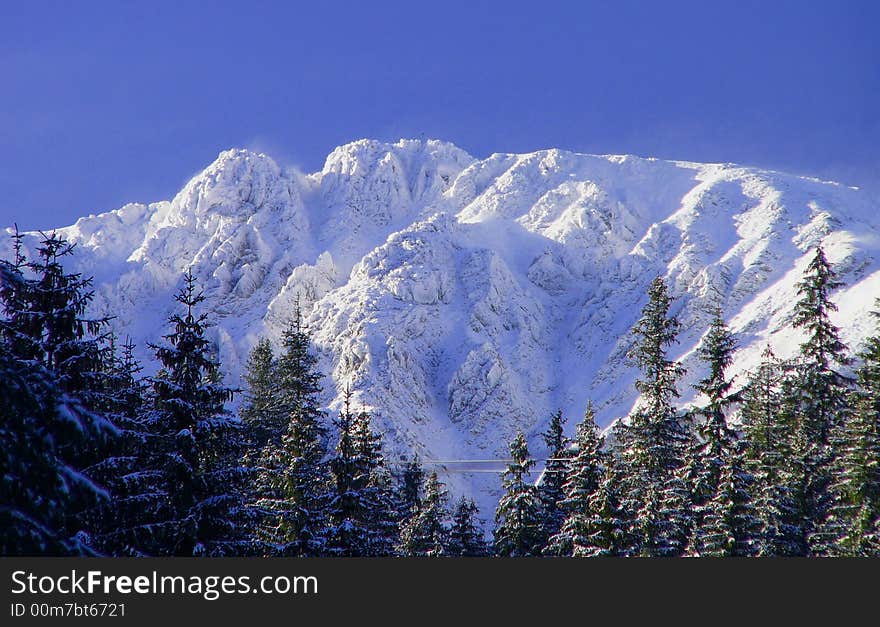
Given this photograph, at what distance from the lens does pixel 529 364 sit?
87.4 metres

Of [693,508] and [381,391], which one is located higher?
[381,391]

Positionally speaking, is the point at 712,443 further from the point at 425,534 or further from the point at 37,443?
the point at 37,443

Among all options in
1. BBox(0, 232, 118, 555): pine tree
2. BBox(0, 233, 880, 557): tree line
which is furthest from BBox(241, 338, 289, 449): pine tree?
BBox(0, 232, 118, 555): pine tree

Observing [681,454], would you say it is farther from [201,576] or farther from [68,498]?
[68,498]

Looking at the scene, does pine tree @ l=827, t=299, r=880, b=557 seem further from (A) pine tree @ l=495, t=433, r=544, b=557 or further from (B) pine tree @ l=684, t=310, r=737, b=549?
(A) pine tree @ l=495, t=433, r=544, b=557

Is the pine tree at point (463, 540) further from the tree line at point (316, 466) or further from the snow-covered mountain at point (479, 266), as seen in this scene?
the snow-covered mountain at point (479, 266)

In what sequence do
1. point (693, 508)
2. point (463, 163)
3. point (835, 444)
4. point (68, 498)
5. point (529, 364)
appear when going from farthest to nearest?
1. point (463, 163)
2. point (529, 364)
3. point (835, 444)
4. point (693, 508)
5. point (68, 498)

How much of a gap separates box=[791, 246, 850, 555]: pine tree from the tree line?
0.34ft

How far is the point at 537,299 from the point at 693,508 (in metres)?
67.1

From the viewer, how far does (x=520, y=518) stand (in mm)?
33250

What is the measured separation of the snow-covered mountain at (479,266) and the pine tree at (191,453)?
49983 millimetres

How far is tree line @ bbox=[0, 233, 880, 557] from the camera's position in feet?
49.4

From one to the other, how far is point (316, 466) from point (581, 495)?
10458 millimetres

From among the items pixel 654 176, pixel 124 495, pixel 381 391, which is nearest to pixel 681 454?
pixel 124 495
